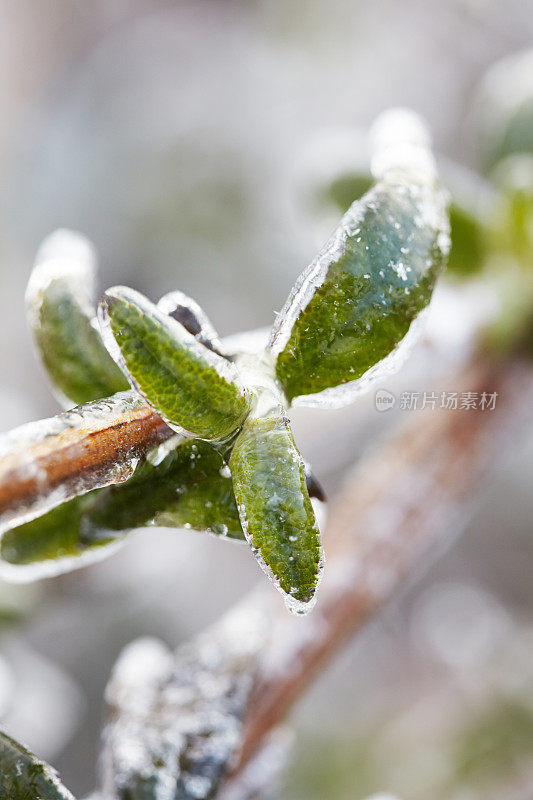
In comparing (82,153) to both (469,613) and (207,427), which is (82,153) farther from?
(207,427)

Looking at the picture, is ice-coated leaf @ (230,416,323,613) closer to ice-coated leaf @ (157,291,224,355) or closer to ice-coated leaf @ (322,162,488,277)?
ice-coated leaf @ (157,291,224,355)

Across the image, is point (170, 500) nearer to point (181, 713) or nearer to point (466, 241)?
point (181, 713)

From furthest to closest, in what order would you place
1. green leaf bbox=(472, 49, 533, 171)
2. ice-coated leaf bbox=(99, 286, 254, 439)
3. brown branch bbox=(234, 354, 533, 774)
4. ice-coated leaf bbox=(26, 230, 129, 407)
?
green leaf bbox=(472, 49, 533, 171) < brown branch bbox=(234, 354, 533, 774) < ice-coated leaf bbox=(26, 230, 129, 407) < ice-coated leaf bbox=(99, 286, 254, 439)

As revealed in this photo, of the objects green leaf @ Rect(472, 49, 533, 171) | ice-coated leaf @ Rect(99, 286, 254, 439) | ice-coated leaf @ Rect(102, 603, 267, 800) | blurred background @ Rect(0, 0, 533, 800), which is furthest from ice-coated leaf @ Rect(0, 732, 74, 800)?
green leaf @ Rect(472, 49, 533, 171)

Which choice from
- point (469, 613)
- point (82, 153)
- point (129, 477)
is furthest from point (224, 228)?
point (129, 477)

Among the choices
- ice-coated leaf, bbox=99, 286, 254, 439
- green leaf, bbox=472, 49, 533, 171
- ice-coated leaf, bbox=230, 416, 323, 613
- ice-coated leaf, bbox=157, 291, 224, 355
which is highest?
green leaf, bbox=472, 49, 533, 171

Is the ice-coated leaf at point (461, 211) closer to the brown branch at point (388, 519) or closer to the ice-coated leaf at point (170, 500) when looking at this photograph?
the brown branch at point (388, 519)
